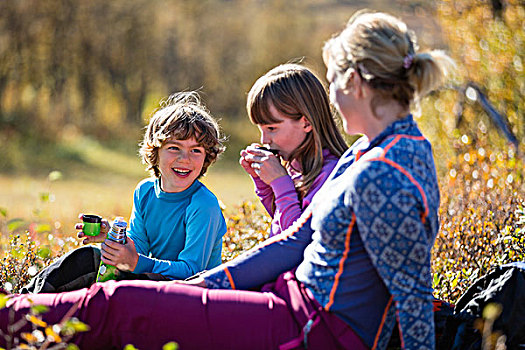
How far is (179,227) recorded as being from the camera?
357cm

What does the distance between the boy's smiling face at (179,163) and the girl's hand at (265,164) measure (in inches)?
11.0

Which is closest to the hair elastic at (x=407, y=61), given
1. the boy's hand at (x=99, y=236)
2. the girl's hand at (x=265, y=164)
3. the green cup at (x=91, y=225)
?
the girl's hand at (x=265, y=164)

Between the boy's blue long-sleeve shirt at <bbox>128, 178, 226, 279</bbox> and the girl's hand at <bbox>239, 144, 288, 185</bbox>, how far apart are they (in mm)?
280

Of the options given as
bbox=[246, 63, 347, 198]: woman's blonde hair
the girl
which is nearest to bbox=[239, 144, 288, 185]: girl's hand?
the girl

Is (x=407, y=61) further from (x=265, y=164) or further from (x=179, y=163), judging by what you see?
(x=179, y=163)

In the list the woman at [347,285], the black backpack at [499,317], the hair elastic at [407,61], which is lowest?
the black backpack at [499,317]

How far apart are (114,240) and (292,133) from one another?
99 cm

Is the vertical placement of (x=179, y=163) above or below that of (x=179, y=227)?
above

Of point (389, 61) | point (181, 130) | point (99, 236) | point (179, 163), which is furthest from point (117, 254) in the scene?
point (389, 61)

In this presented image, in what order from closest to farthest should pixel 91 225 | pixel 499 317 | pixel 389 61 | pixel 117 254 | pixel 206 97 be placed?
1. pixel 389 61
2. pixel 499 317
3. pixel 117 254
4. pixel 91 225
5. pixel 206 97

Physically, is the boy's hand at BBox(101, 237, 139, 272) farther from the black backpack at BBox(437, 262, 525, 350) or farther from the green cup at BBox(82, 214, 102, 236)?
the black backpack at BBox(437, 262, 525, 350)

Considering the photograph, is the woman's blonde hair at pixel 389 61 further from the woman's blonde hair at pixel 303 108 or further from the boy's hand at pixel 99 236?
the boy's hand at pixel 99 236

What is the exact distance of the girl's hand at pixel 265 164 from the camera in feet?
11.1

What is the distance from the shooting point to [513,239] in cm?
365
